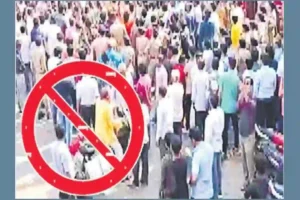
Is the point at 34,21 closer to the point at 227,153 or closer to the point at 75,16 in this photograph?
the point at 75,16

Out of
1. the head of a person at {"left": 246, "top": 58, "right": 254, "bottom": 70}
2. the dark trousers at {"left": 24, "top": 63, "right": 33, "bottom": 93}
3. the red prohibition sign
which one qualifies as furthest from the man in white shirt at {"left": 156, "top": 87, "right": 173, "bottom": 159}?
the dark trousers at {"left": 24, "top": 63, "right": 33, "bottom": 93}

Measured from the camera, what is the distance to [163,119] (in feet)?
15.3

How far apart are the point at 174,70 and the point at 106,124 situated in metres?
0.54

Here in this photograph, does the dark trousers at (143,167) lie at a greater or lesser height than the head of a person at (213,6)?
lesser

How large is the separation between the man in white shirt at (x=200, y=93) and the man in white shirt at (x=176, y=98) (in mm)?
88

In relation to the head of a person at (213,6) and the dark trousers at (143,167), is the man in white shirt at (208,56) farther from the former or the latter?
the dark trousers at (143,167)

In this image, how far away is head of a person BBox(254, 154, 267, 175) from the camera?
15.4 feet

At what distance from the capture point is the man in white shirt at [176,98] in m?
4.66

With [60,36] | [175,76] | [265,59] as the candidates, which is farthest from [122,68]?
[265,59]

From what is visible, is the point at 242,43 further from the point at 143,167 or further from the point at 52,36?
the point at 52,36

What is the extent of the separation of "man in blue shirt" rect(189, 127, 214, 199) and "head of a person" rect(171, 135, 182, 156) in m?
0.08

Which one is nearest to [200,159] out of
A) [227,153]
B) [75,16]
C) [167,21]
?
[227,153]

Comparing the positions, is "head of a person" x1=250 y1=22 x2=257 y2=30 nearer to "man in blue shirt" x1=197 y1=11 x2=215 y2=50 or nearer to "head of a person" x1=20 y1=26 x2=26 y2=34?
"man in blue shirt" x1=197 y1=11 x2=215 y2=50

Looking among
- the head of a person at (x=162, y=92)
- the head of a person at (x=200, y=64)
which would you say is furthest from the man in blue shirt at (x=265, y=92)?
the head of a person at (x=162, y=92)
